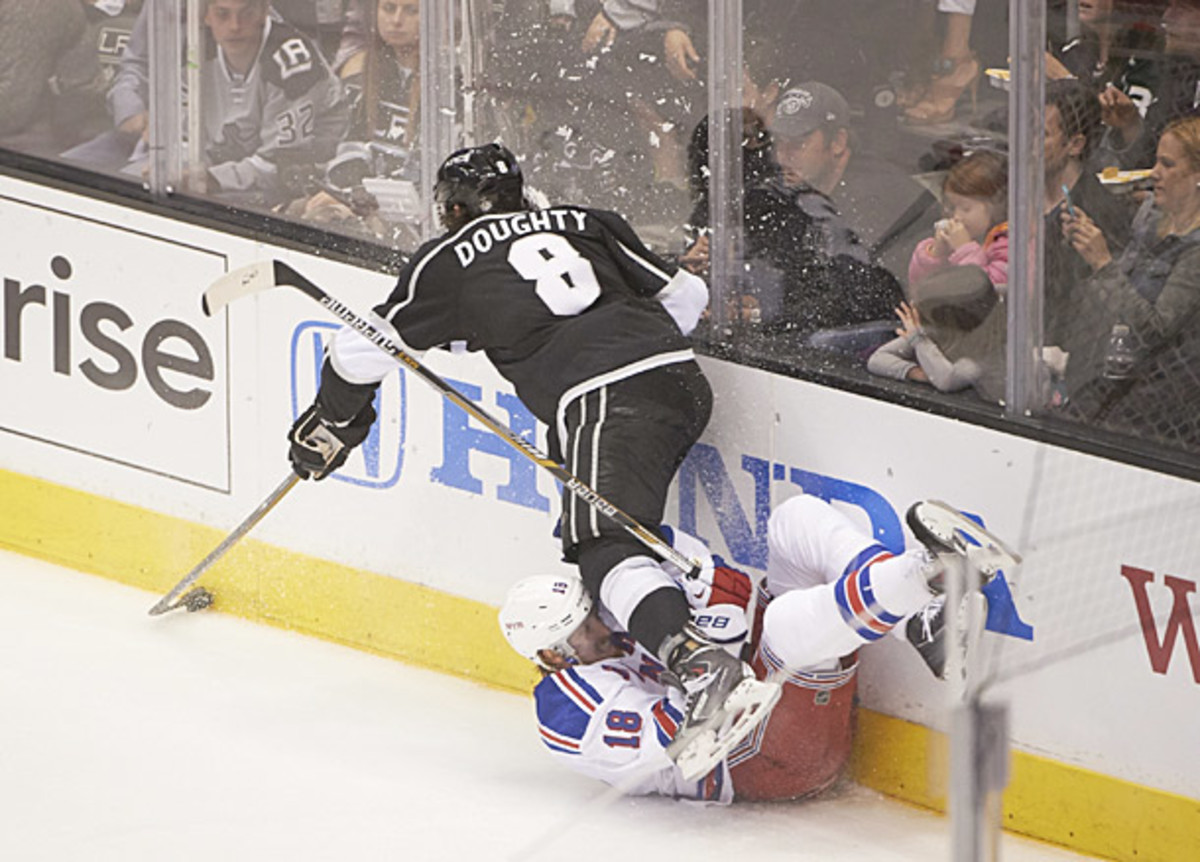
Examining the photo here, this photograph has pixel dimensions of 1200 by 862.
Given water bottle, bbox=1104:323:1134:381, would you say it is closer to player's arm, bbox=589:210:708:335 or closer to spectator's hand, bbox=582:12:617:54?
player's arm, bbox=589:210:708:335

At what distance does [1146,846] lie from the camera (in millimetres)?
3643

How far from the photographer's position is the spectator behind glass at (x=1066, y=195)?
3674 mm

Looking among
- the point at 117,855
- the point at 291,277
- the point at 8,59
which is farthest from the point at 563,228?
the point at 8,59

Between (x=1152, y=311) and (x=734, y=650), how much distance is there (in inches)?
36.2

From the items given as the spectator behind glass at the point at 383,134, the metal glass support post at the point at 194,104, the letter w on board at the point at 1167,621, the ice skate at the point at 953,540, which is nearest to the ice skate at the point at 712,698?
the ice skate at the point at 953,540

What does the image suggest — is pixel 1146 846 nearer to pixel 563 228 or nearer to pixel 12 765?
pixel 563 228

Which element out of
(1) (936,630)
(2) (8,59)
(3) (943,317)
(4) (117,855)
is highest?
(2) (8,59)

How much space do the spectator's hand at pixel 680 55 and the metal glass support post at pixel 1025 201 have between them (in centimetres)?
71

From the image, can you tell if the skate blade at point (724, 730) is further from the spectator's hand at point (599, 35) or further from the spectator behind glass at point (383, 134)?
the spectator behind glass at point (383, 134)

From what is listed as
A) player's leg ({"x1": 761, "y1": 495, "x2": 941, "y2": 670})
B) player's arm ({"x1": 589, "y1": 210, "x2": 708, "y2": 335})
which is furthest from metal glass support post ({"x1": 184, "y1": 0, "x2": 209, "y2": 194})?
player's leg ({"x1": 761, "y1": 495, "x2": 941, "y2": 670})

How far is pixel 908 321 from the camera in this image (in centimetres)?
399

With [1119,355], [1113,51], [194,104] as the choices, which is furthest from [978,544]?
[194,104]

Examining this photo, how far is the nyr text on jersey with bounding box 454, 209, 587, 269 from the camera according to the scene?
13.6ft

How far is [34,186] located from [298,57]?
80cm
